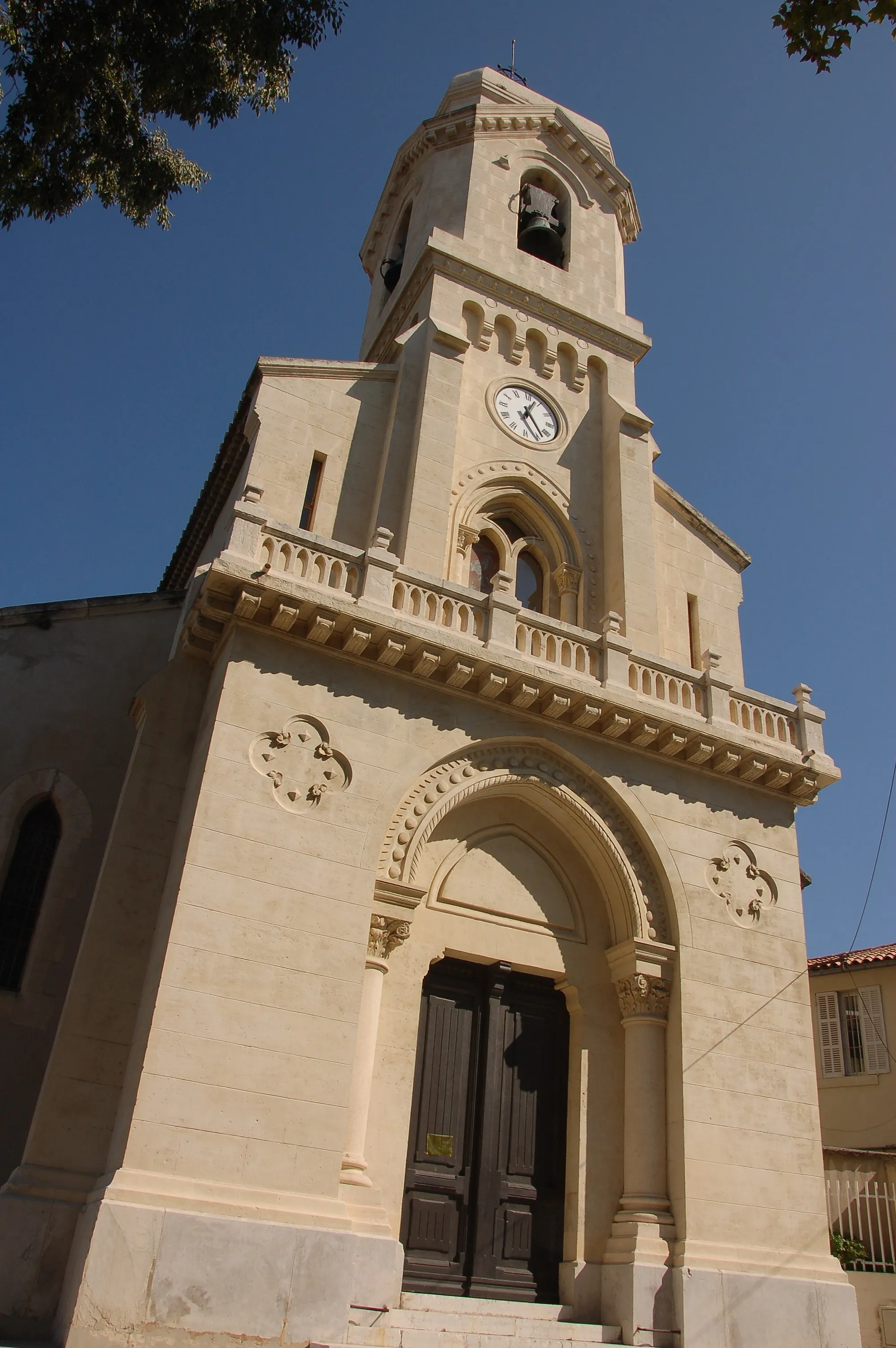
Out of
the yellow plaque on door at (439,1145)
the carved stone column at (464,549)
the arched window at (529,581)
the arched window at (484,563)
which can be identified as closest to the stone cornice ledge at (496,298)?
the arched window at (484,563)

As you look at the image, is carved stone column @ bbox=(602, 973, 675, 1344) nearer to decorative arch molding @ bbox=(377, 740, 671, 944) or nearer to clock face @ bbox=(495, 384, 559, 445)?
decorative arch molding @ bbox=(377, 740, 671, 944)

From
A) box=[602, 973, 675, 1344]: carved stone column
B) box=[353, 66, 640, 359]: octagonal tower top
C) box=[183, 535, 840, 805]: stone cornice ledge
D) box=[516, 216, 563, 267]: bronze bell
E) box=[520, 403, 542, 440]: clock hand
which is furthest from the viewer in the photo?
box=[516, 216, 563, 267]: bronze bell

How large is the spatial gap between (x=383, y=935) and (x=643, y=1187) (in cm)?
445

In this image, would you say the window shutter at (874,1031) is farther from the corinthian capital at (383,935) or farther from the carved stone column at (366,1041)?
the corinthian capital at (383,935)

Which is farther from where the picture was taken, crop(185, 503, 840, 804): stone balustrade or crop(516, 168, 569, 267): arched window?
crop(516, 168, 569, 267): arched window

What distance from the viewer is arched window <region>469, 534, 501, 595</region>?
17.7 metres

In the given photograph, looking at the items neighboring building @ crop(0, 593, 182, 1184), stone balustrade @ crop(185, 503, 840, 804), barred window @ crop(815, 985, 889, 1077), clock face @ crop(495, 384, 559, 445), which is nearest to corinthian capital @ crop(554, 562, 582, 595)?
stone balustrade @ crop(185, 503, 840, 804)

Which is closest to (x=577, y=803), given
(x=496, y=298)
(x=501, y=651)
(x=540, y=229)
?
(x=501, y=651)

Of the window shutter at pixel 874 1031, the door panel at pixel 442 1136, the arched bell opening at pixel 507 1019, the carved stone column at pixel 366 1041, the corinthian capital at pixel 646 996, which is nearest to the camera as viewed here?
the carved stone column at pixel 366 1041

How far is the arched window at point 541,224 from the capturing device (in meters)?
22.0

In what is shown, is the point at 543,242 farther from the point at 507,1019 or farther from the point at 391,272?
the point at 507,1019

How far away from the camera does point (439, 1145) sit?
12.9 m

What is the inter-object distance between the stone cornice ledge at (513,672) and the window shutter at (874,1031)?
11.7m

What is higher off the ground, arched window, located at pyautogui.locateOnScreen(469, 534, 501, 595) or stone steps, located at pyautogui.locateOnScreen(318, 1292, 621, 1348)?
arched window, located at pyautogui.locateOnScreen(469, 534, 501, 595)
